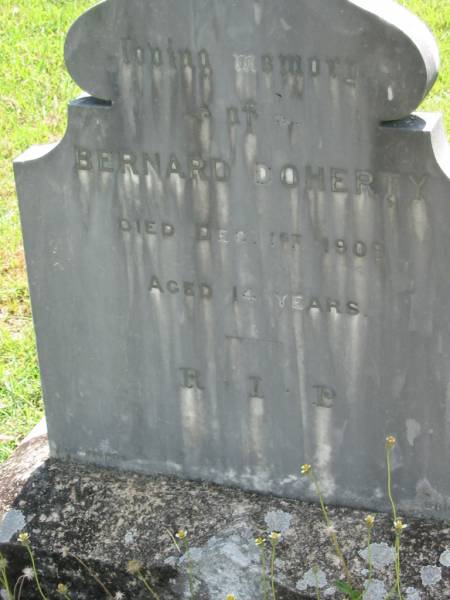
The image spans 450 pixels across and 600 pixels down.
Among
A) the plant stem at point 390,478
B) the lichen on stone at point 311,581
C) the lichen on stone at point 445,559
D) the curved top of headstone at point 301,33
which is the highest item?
the curved top of headstone at point 301,33

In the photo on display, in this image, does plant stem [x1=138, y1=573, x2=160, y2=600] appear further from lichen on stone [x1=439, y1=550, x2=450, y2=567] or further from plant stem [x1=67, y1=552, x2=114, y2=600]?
lichen on stone [x1=439, y1=550, x2=450, y2=567]

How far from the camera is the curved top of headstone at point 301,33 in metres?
2.58

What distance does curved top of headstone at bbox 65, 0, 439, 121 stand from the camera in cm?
258

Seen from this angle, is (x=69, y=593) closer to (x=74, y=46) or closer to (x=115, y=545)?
(x=115, y=545)

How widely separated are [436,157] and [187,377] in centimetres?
97

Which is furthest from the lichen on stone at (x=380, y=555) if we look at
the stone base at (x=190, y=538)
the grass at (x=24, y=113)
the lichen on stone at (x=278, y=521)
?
the grass at (x=24, y=113)

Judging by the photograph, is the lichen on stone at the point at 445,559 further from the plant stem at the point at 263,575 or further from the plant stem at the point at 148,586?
the plant stem at the point at 148,586

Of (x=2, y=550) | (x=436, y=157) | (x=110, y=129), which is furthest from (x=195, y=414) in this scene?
(x=436, y=157)

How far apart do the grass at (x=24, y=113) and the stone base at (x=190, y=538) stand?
2.00 feet

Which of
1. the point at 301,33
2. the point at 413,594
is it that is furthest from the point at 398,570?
the point at 301,33

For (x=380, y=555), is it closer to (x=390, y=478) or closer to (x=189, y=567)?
(x=390, y=478)

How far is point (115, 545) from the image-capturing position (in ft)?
10.2

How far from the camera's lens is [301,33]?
2.64 meters

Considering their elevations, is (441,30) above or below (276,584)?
above
